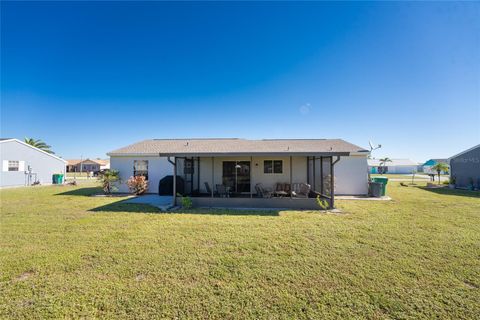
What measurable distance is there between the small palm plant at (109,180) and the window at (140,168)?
1.13 metres

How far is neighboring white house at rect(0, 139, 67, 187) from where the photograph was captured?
1675cm

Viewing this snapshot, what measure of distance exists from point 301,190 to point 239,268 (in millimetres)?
7177

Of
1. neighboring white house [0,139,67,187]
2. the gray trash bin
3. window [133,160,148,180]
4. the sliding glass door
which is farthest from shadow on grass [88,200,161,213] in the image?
neighboring white house [0,139,67,187]

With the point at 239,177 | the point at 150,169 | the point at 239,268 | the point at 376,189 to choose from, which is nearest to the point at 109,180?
the point at 150,169

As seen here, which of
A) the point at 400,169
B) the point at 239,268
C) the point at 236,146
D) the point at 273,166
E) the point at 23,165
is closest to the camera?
the point at 239,268

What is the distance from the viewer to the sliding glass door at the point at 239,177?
11617 mm

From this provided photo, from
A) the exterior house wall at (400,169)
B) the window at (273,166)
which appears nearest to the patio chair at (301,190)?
the window at (273,166)

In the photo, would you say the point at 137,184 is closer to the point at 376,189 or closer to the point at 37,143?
the point at 376,189

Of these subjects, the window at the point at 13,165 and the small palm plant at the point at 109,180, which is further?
the window at the point at 13,165

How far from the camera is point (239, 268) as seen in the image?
12.0 feet

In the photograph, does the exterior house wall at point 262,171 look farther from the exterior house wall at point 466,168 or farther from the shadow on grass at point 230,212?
the exterior house wall at point 466,168

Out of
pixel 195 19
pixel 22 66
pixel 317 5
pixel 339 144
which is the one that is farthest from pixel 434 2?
pixel 22 66

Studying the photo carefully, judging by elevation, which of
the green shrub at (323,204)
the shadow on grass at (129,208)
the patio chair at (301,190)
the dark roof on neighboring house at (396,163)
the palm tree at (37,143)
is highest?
the palm tree at (37,143)

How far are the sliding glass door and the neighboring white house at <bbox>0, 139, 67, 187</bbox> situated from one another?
19823 millimetres
